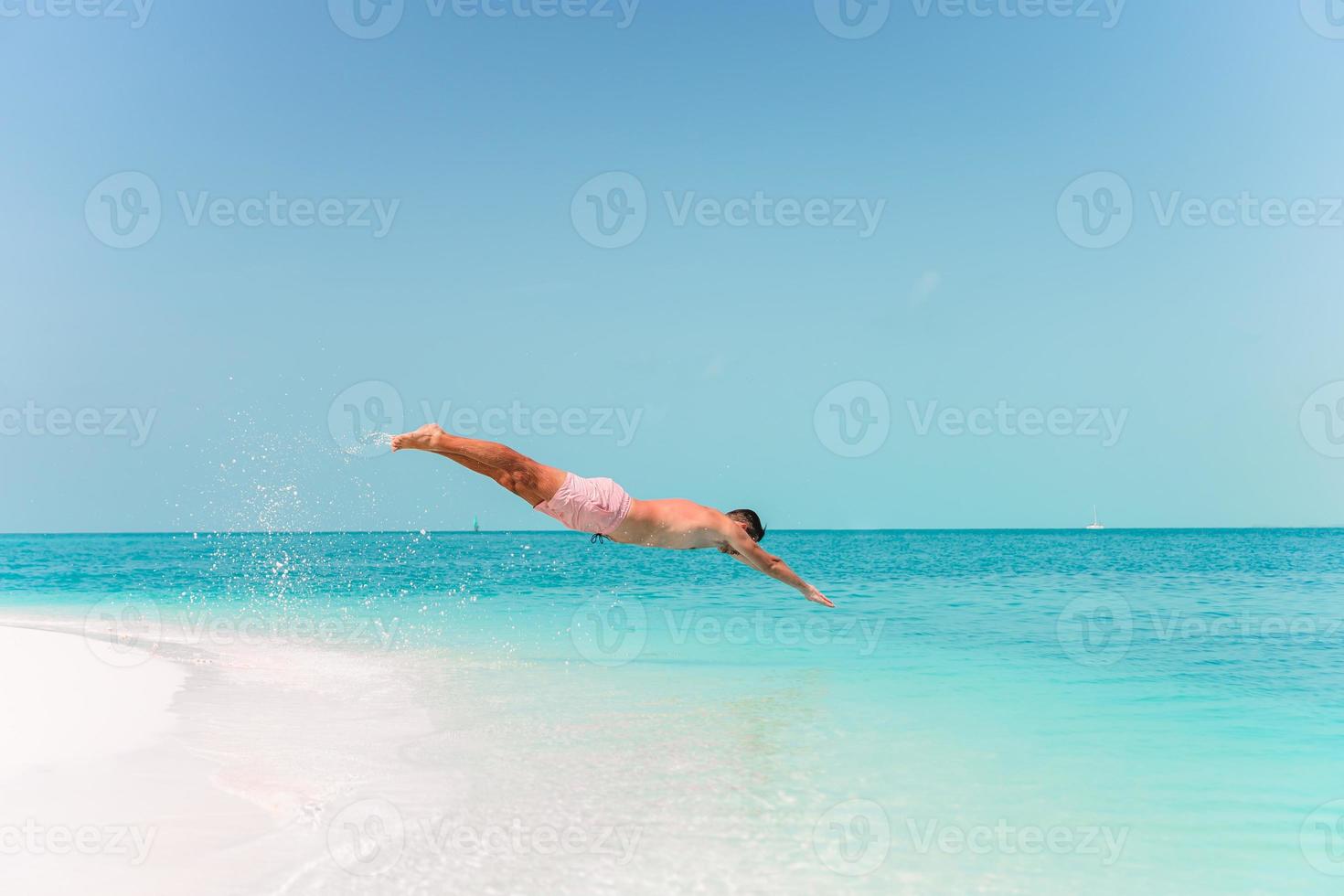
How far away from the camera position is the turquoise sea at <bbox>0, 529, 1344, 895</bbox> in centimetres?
574

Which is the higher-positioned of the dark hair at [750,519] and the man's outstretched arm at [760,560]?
the dark hair at [750,519]

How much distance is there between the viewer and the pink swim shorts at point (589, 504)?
8.45 metres

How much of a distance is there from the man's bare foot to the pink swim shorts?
3.86ft

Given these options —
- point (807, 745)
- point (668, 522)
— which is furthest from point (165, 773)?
point (807, 745)

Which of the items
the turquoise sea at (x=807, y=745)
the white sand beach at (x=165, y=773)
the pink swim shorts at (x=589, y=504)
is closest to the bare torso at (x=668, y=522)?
the pink swim shorts at (x=589, y=504)

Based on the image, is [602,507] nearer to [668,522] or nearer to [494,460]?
[668,522]

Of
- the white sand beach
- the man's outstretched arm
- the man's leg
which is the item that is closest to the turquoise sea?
the white sand beach

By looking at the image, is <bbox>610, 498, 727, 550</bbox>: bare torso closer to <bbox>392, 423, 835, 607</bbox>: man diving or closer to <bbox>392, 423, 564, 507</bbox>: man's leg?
<bbox>392, 423, 835, 607</bbox>: man diving

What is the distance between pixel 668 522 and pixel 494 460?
1.73m

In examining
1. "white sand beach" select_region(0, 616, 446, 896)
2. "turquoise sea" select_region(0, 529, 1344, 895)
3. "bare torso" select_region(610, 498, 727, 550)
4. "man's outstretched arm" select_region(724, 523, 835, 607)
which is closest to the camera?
"white sand beach" select_region(0, 616, 446, 896)

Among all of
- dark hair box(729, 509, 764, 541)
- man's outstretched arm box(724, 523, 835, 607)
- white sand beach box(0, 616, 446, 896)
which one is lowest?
white sand beach box(0, 616, 446, 896)

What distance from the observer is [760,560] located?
9.16m

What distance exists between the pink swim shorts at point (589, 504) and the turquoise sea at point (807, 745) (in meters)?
1.93

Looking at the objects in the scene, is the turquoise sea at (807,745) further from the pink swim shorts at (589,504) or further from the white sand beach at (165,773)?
the pink swim shorts at (589,504)
